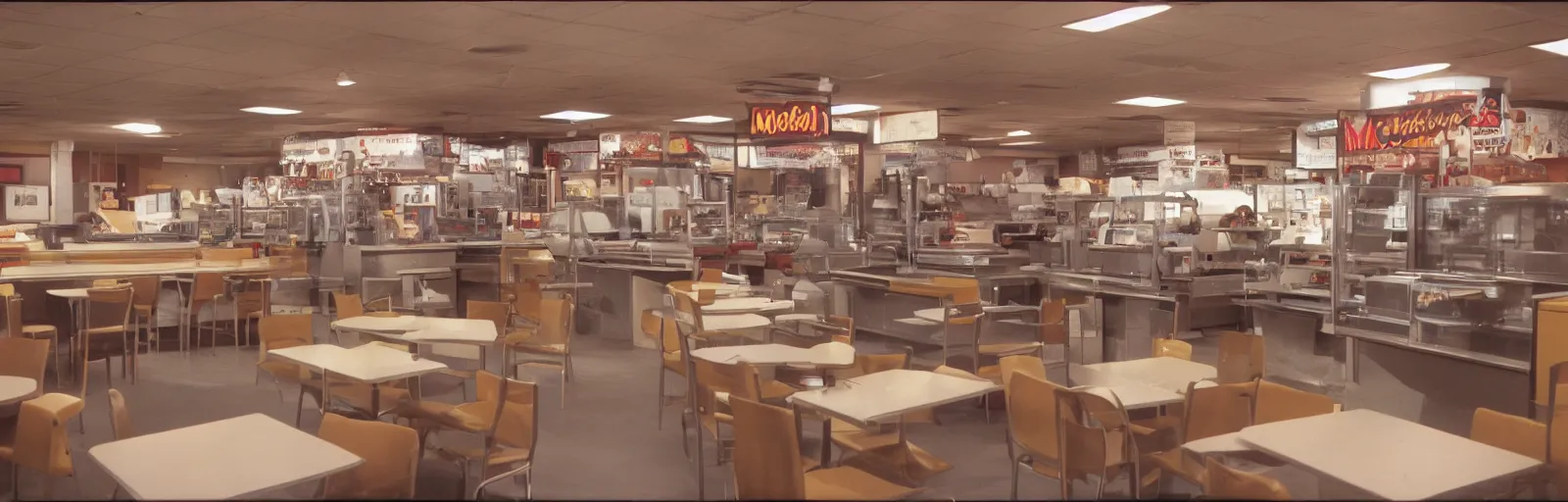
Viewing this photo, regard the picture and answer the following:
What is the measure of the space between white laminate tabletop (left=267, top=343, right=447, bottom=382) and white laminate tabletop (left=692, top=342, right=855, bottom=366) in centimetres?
152

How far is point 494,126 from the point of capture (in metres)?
13.8

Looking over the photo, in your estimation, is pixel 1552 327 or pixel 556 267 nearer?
pixel 1552 327

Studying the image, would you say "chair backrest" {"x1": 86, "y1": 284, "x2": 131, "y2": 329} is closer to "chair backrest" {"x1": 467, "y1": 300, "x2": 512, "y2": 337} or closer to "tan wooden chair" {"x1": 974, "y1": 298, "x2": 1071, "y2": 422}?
"chair backrest" {"x1": 467, "y1": 300, "x2": 512, "y2": 337}

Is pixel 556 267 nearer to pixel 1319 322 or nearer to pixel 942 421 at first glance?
pixel 942 421

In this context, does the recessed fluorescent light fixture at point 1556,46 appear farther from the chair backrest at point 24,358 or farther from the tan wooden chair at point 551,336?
the chair backrest at point 24,358

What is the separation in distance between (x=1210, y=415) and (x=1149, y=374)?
83 centimetres

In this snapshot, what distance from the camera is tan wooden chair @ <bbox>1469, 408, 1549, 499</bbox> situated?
12.2 feet

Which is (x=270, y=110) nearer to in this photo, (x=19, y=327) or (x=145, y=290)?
(x=145, y=290)

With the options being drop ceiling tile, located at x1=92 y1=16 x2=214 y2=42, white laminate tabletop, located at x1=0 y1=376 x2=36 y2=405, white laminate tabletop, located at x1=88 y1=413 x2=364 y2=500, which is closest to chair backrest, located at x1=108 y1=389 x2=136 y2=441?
white laminate tabletop, located at x1=88 y1=413 x2=364 y2=500

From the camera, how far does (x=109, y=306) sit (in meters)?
8.57

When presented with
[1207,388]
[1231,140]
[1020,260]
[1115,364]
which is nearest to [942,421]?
[1115,364]

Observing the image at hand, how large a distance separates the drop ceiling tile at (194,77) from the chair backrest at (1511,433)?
8774 millimetres

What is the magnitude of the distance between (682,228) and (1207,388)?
8.86 metres

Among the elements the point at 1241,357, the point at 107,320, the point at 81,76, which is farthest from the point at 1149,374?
the point at 81,76
